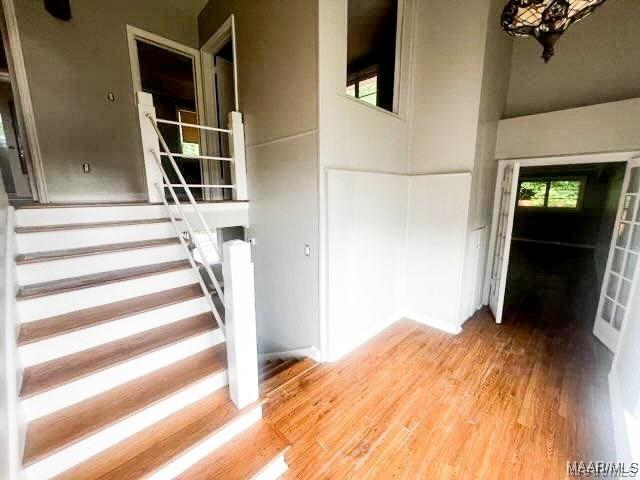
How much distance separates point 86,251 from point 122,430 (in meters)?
1.32

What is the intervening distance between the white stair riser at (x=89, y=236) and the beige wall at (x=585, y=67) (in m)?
4.45

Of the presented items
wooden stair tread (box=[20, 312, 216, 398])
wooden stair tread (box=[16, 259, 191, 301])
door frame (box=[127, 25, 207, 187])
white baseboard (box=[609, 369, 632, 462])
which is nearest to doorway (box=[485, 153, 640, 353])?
white baseboard (box=[609, 369, 632, 462])

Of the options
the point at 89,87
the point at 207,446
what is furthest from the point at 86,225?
the point at 89,87

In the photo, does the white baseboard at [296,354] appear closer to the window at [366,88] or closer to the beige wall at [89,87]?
the beige wall at [89,87]

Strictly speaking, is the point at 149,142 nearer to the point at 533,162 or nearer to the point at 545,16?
the point at 545,16

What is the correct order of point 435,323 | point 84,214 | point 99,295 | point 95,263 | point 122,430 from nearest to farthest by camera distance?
point 122,430 → point 99,295 → point 95,263 → point 84,214 → point 435,323

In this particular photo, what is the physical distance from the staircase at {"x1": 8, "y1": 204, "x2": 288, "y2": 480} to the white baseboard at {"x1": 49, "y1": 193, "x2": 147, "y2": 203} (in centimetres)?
143

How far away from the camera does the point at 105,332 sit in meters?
1.60

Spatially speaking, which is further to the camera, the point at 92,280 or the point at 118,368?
the point at 92,280

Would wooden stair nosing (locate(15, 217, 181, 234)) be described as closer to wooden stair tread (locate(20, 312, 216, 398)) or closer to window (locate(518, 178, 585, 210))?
wooden stair tread (locate(20, 312, 216, 398))

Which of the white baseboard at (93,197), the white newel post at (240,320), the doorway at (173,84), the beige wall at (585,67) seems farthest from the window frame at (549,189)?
the white baseboard at (93,197)

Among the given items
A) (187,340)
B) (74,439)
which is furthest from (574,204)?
(74,439)

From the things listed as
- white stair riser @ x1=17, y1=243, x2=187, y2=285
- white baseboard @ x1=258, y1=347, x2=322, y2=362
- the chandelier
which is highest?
the chandelier

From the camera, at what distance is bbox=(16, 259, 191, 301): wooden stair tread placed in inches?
62.7
